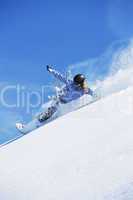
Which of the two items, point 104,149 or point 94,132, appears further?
point 94,132

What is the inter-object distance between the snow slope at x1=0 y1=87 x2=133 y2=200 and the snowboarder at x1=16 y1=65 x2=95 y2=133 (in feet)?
22.2

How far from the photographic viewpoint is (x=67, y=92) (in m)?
15.4

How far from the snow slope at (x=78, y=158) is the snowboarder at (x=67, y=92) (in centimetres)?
676

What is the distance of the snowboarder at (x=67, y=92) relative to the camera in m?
14.5

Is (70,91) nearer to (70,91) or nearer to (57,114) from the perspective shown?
(70,91)

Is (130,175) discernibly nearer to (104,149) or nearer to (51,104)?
(104,149)

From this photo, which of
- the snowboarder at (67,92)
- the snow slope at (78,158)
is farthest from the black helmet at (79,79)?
the snow slope at (78,158)

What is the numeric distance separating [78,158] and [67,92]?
9662 millimetres

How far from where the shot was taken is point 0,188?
19.8ft

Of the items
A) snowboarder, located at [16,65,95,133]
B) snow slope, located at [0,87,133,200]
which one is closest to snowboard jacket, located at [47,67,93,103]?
snowboarder, located at [16,65,95,133]

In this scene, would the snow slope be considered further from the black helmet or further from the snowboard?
the black helmet

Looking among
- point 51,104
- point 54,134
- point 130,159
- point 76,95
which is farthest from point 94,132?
point 51,104

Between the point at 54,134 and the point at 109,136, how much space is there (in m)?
1.47

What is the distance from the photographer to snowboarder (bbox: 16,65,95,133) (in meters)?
14.5
